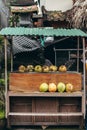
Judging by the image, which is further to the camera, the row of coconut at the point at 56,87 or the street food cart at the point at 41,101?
the street food cart at the point at 41,101

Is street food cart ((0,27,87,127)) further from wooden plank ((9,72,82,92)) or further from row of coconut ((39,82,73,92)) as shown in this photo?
row of coconut ((39,82,73,92))

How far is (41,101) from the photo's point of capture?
12.7 meters

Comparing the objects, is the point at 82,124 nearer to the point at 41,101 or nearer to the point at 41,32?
the point at 41,101

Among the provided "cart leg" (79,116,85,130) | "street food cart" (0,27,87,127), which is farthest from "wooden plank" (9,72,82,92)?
"cart leg" (79,116,85,130)

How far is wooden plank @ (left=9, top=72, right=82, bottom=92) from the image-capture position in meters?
12.6

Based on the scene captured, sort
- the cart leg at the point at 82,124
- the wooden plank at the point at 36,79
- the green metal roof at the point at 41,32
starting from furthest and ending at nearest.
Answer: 1. the wooden plank at the point at 36,79
2. the cart leg at the point at 82,124
3. the green metal roof at the point at 41,32

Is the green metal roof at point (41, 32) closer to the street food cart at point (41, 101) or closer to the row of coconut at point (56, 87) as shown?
the street food cart at point (41, 101)

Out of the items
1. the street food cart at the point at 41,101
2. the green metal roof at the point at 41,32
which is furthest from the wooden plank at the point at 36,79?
the green metal roof at the point at 41,32

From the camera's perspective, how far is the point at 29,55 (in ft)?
51.8

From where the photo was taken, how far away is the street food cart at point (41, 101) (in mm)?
12492

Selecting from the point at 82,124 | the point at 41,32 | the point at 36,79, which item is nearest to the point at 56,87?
the point at 36,79

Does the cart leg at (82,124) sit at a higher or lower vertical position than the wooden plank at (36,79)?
lower

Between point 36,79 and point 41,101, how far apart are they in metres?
0.70

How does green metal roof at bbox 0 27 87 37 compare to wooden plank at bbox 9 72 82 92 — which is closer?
green metal roof at bbox 0 27 87 37
